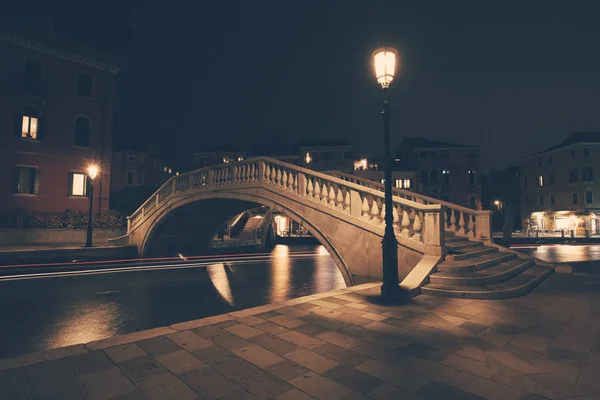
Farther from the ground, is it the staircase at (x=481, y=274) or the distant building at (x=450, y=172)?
the distant building at (x=450, y=172)

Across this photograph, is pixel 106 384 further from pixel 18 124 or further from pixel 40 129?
pixel 40 129

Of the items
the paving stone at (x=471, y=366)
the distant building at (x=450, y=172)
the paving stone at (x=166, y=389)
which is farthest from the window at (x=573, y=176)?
the paving stone at (x=166, y=389)

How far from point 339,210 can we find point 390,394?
627cm

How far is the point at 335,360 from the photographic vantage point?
10.9 ft

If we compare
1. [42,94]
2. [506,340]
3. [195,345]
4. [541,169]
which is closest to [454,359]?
[506,340]

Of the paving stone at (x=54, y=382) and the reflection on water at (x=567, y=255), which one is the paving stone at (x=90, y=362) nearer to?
the paving stone at (x=54, y=382)

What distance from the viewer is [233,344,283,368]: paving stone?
10.8ft

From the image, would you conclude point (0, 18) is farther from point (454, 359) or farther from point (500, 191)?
point (500, 191)

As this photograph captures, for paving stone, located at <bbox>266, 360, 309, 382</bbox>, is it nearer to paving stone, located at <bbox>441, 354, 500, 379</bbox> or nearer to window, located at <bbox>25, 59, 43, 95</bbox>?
paving stone, located at <bbox>441, 354, 500, 379</bbox>

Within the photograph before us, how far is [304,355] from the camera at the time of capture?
11.3 ft

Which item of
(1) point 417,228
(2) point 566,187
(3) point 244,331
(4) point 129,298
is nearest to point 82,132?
(4) point 129,298

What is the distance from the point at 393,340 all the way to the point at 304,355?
1196 mm

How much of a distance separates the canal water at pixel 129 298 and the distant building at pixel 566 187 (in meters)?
35.9

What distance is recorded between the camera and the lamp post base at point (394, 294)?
570 centimetres
